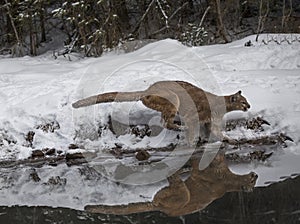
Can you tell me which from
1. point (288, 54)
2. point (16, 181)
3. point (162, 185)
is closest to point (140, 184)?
point (162, 185)

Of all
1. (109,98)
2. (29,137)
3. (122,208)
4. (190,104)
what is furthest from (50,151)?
(122,208)

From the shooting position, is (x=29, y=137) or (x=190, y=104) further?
(x=29, y=137)

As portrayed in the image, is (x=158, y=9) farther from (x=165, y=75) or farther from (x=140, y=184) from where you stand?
(x=140, y=184)

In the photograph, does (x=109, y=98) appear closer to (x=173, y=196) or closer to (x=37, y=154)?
(x=37, y=154)

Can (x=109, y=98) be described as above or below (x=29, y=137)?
above

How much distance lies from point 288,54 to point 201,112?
8.37ft

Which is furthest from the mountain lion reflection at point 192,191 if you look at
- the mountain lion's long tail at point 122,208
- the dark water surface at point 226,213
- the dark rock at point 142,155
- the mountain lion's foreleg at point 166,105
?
the mountain lion's foreleg at point 166,105

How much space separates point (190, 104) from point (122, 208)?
6.90 feet

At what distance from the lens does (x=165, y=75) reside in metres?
7.91

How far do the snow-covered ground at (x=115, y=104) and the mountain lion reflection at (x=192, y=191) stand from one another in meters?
0.15

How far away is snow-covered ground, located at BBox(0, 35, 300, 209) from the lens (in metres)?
5.74

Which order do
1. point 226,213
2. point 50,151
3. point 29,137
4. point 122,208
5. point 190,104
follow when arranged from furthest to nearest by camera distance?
point 29,137, point 50,151, point 190,104, point 122,208, point 226,213

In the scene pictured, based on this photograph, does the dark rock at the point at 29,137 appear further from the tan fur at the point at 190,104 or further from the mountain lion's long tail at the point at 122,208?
the mountain lion's long tail at the point at 122,208

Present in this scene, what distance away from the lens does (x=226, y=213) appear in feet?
15.4
